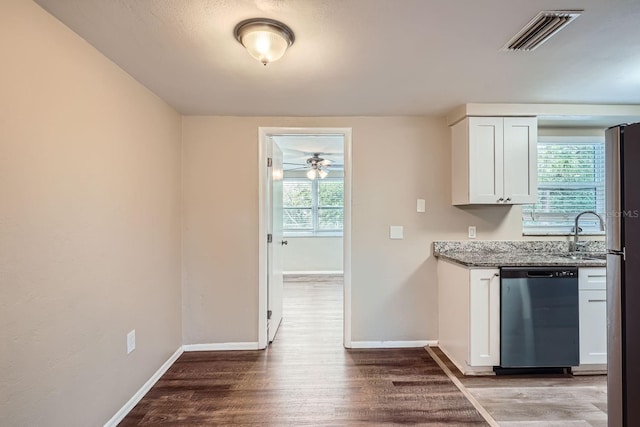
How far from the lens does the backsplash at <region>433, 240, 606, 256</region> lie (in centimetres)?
304

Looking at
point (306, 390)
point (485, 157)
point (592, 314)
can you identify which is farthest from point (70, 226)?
point (592, 314)

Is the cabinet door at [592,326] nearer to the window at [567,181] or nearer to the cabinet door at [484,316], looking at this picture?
the cabinet door at [484,316]

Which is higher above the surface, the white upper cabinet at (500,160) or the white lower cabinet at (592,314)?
the white upper cabinet at (500,160)

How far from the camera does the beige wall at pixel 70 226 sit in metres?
1.31

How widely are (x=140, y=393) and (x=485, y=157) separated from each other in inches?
123

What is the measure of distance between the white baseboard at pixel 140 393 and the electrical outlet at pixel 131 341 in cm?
31

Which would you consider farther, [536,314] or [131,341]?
[536,314]

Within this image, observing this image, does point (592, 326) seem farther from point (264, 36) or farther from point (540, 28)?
point (264, 36)

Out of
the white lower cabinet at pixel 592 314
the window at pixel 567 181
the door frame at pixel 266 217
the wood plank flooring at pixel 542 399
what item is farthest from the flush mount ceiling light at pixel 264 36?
the window at pixel 567 181

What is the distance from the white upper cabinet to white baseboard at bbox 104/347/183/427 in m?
2.79

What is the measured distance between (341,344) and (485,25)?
267cm

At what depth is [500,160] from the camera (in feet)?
9.07

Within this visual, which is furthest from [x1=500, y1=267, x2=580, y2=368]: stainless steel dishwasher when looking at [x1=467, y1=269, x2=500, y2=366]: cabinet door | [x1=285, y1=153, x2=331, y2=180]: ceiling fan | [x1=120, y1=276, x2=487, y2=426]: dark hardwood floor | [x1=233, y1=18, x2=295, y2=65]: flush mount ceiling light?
[x1=285, y1=153, x2=331, y2=180]: ceiling fan

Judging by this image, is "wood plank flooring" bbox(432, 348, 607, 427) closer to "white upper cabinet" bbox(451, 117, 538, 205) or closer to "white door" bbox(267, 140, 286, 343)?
"white upper cabinet" bbox(451, 117, 538, 205)
